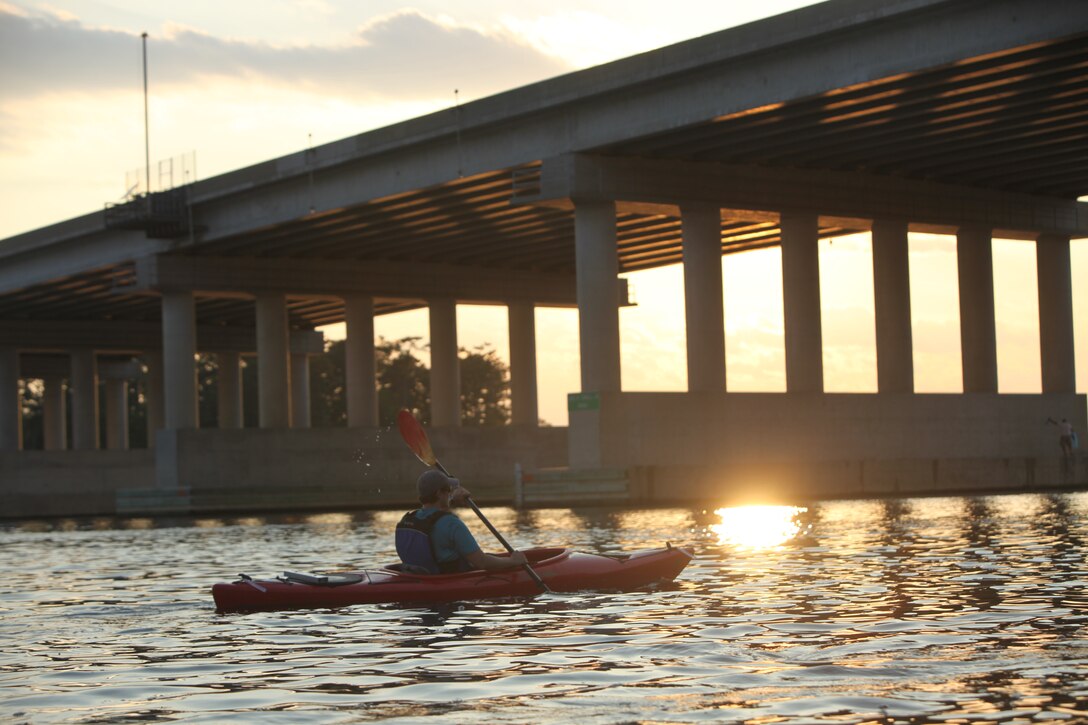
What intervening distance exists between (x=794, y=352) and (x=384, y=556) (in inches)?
993

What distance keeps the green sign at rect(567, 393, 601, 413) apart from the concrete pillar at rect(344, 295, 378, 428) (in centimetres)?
2019

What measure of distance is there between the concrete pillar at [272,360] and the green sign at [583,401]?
62.0 ft

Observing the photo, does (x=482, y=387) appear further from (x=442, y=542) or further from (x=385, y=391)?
(x=442, y=542)

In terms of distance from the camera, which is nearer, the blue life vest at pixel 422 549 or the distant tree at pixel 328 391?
the blue life vest at pixel 422 549

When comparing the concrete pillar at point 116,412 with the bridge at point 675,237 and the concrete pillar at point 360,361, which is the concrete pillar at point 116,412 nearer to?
the bridge at point 675,237

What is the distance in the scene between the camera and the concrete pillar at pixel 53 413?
91.4m

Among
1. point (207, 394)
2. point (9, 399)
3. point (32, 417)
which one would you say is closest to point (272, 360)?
point (9, 399)

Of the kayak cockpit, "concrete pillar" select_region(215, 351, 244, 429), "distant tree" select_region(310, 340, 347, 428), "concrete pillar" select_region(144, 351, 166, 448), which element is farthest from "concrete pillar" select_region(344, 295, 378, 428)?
"distant tree" select_region(310, 340, 347, 428)

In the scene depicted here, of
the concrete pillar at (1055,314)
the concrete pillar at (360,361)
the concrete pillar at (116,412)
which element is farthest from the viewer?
the concrete pillar at (116,412)

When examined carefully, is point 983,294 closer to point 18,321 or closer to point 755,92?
point 755,92

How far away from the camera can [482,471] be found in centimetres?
6062

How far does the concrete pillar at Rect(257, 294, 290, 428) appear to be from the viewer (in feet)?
197

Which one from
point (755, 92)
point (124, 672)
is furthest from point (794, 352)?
point (124, 672)

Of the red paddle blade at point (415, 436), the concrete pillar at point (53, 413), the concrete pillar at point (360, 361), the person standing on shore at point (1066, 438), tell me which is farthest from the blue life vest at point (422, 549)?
the concrete pillar at point (53, 413)
